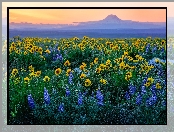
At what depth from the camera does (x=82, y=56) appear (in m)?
10.9

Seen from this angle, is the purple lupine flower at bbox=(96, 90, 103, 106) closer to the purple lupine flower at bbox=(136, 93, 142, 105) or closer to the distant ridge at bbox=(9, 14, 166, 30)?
the purple lupine flower at bbox=(136, 93, 142, 105)

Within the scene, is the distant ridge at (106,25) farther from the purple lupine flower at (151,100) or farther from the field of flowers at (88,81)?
the purple lupine flower at (151,100)

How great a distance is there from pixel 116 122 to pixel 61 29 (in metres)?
1.10

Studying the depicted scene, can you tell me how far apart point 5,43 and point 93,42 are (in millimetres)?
895

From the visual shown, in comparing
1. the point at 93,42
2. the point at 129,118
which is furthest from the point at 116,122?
the point at 93,42

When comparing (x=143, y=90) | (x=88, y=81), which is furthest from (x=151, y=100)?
(x=88, y=81)

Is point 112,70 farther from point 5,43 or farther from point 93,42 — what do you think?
point 5,43

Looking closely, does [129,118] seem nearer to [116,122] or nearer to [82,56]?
[116,122]

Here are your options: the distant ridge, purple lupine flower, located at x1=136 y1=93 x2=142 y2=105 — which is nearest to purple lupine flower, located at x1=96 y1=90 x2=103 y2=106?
purple lupine flower, located at x1=136 y1=93 x2=142 y2=105

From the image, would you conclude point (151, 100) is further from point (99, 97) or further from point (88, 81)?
point (88, 81)

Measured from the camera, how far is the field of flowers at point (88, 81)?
10.8 metres

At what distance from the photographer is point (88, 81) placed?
35.6ft

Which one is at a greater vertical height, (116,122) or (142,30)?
(142,30)

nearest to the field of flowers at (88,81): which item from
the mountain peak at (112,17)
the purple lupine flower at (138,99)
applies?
the purple lupine flower at (138,99)
